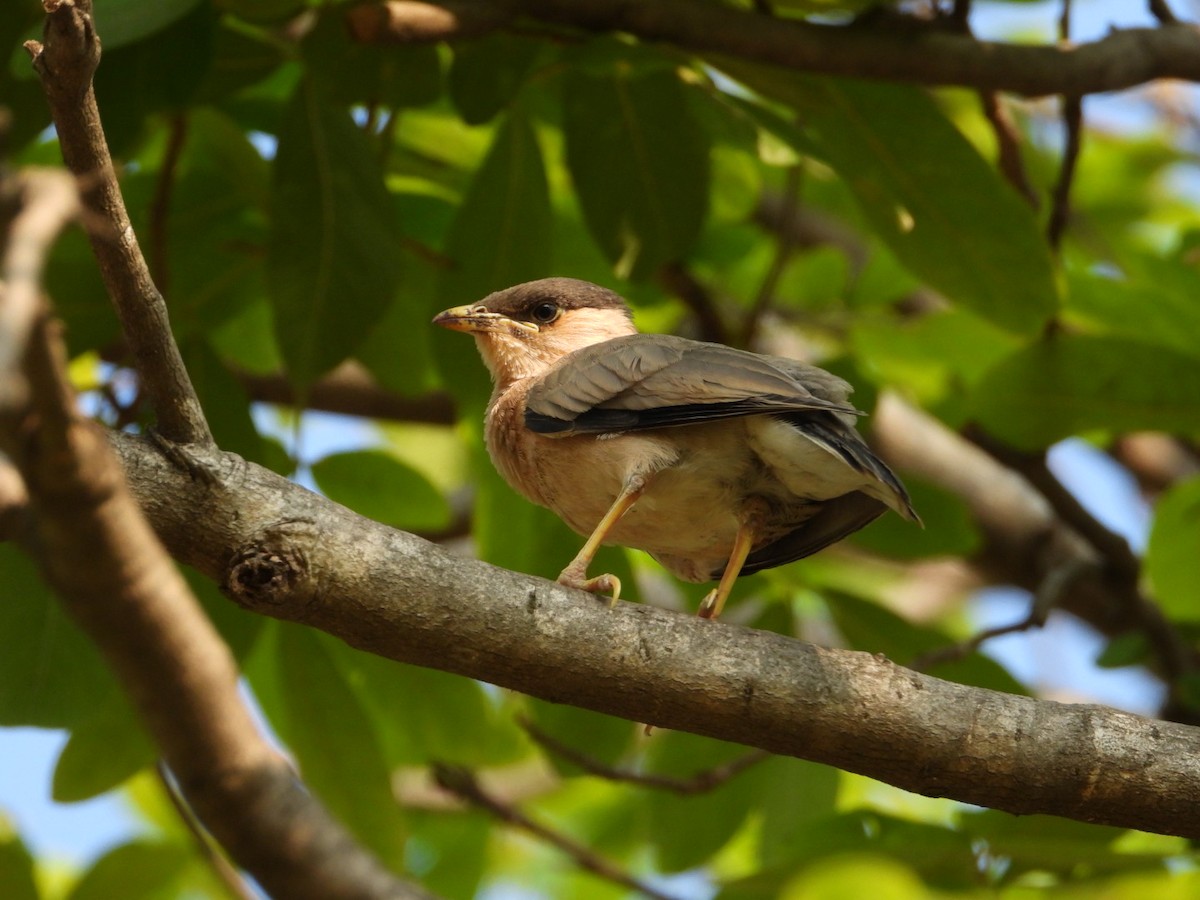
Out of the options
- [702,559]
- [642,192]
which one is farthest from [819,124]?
[702,559]

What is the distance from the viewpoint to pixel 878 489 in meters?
4.01

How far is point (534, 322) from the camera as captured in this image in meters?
4.97

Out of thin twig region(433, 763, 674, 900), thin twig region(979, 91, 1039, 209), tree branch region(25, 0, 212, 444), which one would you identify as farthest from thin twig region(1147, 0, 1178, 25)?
tree branch region(25, 0, 212, 444)

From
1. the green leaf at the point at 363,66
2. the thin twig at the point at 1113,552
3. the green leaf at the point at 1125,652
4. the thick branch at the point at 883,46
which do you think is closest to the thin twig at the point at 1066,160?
the thick branch at the point at 883,46

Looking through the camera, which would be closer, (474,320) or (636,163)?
(474,320)

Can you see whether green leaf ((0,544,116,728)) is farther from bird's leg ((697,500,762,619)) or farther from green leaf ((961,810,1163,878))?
green leaf ((961,810,1163,878))

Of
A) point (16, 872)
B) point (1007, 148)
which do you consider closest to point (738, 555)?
point (1007, 148)

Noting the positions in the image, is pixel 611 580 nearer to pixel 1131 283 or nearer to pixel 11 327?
pixel 11 327

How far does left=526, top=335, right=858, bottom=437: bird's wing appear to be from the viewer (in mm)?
3988

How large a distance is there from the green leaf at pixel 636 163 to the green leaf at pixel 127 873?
2.63m

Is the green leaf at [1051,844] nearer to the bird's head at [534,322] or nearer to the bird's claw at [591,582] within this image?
the bird's claw at [591,582]

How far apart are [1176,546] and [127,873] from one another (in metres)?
4.35

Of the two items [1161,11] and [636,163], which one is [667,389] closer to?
[636,163]

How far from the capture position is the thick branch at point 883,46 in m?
4.50
